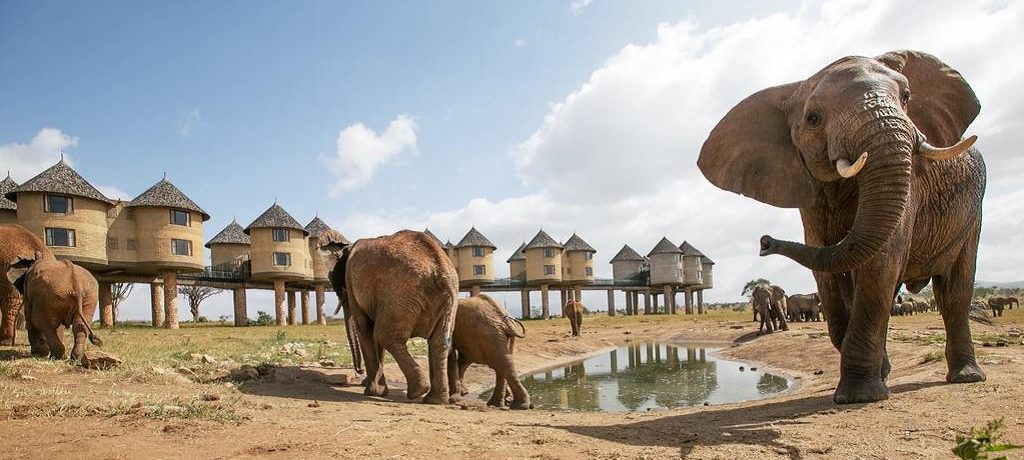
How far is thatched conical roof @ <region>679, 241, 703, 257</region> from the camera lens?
69938 mm

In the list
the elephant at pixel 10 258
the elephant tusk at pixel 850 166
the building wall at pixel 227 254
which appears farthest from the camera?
the building wall at pixel 227 254

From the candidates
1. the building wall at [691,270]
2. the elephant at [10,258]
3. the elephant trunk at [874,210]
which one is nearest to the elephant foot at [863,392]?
the elephant trunk at [874,210]

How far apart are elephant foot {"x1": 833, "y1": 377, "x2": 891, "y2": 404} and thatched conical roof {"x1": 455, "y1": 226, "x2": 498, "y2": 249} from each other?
52462mm

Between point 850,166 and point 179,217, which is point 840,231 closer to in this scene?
point 850,166

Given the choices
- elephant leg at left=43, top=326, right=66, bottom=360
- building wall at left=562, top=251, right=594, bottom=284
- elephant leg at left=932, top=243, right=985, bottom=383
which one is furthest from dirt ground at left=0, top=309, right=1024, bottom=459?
building wall at left=562, top=251, right=594, bottom=284

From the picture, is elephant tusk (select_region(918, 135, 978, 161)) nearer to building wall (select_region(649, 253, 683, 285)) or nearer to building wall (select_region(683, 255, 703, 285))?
building wall (select_region(649, 253, 683, 285))

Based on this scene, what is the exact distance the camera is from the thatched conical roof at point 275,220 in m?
43.5

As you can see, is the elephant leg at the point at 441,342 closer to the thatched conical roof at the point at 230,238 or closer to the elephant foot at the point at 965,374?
the elephant foot at the point at 965,374

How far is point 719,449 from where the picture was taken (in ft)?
13.8

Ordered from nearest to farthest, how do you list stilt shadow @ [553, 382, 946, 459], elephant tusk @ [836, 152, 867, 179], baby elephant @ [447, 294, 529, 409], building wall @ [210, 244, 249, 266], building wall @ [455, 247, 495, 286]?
stilt shadow @ [553, 382, 946, 459], elephant tusk @ [836, 152, 867, 179], baby elephant @ [447, 294, 529, 409], building wall @ [210, 244, 249, 266], building wall @ [455, 247, 495, 286]

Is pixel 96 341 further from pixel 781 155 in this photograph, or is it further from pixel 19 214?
pixel 19 214

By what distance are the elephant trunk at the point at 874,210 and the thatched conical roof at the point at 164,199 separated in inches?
1500

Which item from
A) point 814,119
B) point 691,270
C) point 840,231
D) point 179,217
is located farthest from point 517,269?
point 814,119

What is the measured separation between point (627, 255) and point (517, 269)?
1488cm
